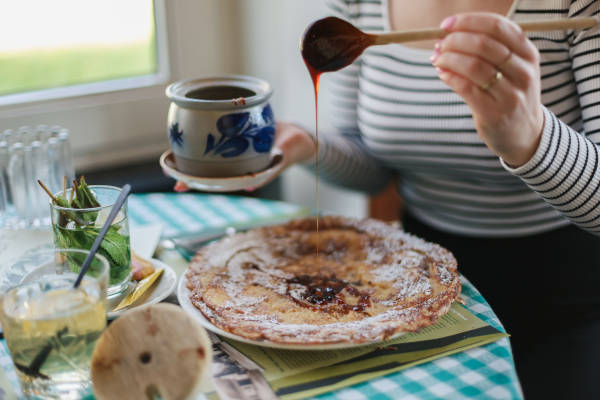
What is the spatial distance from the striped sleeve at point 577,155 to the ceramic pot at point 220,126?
0.41 metres

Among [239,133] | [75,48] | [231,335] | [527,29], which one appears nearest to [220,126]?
[239,133]

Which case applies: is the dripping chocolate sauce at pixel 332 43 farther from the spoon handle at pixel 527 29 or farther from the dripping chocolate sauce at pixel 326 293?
the dripping chocolate sauce at pixel 326 293

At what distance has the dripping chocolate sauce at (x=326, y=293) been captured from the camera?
91cm

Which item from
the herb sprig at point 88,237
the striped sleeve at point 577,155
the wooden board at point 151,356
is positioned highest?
the striped sleeve at point 577,155

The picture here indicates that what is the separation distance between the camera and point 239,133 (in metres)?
1.04

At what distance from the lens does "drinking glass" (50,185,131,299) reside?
35.8 inches

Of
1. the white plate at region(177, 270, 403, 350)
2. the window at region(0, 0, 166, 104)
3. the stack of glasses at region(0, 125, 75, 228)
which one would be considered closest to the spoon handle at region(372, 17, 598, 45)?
the white plate at region(177, 270, 403, 350)

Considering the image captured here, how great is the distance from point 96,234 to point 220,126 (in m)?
0.27

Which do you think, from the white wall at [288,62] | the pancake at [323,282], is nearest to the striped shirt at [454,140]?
the pancake at [323,282]

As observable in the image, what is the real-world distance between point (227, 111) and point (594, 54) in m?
0.66

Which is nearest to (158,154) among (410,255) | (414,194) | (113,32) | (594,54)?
(113,32)

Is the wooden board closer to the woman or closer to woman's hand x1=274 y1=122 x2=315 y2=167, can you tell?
the woman

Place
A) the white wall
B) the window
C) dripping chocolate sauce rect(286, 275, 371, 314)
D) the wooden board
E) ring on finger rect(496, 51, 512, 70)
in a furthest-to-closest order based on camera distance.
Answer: the white wall → the window → dripping chocolate sauce rect(286, 275, 371, 314) → ring on finger rect(496, 51, 512, 70) → the wooden board

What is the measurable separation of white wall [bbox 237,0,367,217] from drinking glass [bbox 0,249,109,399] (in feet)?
4.44
